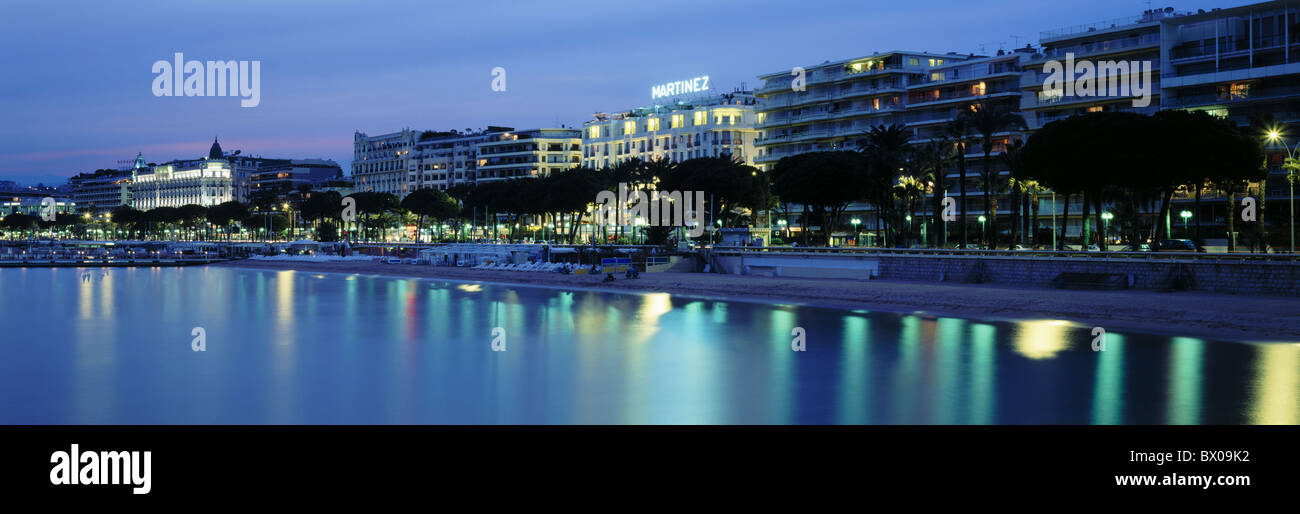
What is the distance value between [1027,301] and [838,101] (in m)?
88.8

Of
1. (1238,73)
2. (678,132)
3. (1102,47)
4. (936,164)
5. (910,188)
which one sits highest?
(1102,47)

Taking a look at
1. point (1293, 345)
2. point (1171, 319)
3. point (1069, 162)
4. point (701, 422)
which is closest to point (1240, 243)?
point (1069, 162)

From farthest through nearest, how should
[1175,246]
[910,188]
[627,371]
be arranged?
1. [910,188]
2. [1175,246]
3. [627,371]

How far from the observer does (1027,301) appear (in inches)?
1660

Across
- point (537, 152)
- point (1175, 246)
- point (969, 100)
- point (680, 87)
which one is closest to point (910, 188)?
point (969, 100)

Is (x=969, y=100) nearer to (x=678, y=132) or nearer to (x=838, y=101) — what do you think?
(x=838, y=101)

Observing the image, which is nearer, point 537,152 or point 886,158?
point 886,158

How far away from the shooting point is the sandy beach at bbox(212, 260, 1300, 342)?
3397 cm

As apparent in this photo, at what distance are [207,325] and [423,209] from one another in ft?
372

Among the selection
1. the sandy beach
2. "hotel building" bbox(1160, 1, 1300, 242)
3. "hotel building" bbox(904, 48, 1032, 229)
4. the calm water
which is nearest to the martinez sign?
"hotel building" bbox(904, 48, 1032, 229)

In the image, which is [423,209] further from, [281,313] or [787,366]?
[787,366]

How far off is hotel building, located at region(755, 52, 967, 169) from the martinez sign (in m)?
12.5

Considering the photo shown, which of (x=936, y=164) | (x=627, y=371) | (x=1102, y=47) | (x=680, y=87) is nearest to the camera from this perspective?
(x=627, y=371)

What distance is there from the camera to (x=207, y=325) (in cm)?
4191
